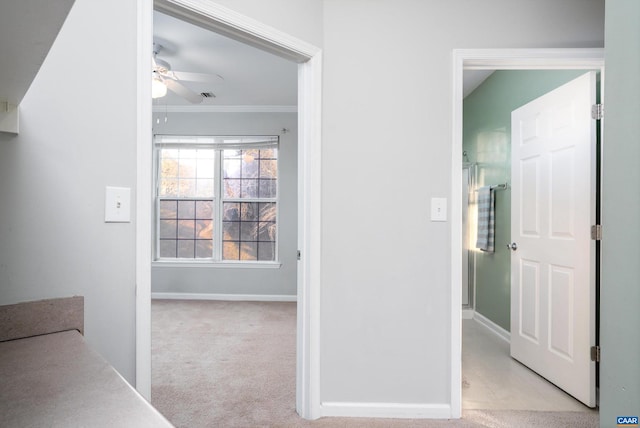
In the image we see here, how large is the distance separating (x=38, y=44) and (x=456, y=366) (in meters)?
2.20

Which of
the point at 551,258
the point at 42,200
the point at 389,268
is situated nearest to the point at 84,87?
the point at 42,200

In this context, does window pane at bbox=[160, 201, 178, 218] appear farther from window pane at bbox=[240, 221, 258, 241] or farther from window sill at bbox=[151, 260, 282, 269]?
window pane at bbox=[240, 221, 258, 241]

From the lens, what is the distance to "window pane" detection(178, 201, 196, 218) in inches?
208

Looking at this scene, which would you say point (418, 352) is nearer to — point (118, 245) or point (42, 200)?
point (118, 245)

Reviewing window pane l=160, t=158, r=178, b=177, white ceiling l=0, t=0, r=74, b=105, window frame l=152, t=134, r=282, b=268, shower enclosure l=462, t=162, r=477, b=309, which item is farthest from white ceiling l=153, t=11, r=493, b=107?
white ceiling l=0, t=0, r=74, b=105

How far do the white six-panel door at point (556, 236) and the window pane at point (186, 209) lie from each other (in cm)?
399

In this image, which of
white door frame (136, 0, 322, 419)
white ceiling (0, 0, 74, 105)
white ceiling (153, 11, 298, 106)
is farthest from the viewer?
white ceiling (153, 11, 298, 106)

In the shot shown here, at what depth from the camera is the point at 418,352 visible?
211 cm

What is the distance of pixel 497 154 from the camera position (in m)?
3.74

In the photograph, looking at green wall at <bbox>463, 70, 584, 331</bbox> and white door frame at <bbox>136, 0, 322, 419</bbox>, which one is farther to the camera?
green wall at <bbox>463, 70, 584, 331</bbox>

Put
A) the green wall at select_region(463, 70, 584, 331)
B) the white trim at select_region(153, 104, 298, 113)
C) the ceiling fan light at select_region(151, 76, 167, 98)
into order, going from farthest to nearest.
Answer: the white trim at select_region(153, 104, 298, 113) → the green wall at select_region(463, 70, 584, 331) → the ceiling fan light at select_region(151, 76, 167, 98)

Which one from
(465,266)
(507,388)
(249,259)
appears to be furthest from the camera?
(249,259)

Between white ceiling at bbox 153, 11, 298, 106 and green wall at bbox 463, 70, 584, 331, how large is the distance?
6.58 feet

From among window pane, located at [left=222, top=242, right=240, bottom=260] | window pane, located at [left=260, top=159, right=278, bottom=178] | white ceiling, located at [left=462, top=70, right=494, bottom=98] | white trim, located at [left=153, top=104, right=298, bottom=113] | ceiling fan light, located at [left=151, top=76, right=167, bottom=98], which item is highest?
white ceiling, located at [left=462, top=70, right=494, bottom=98]
